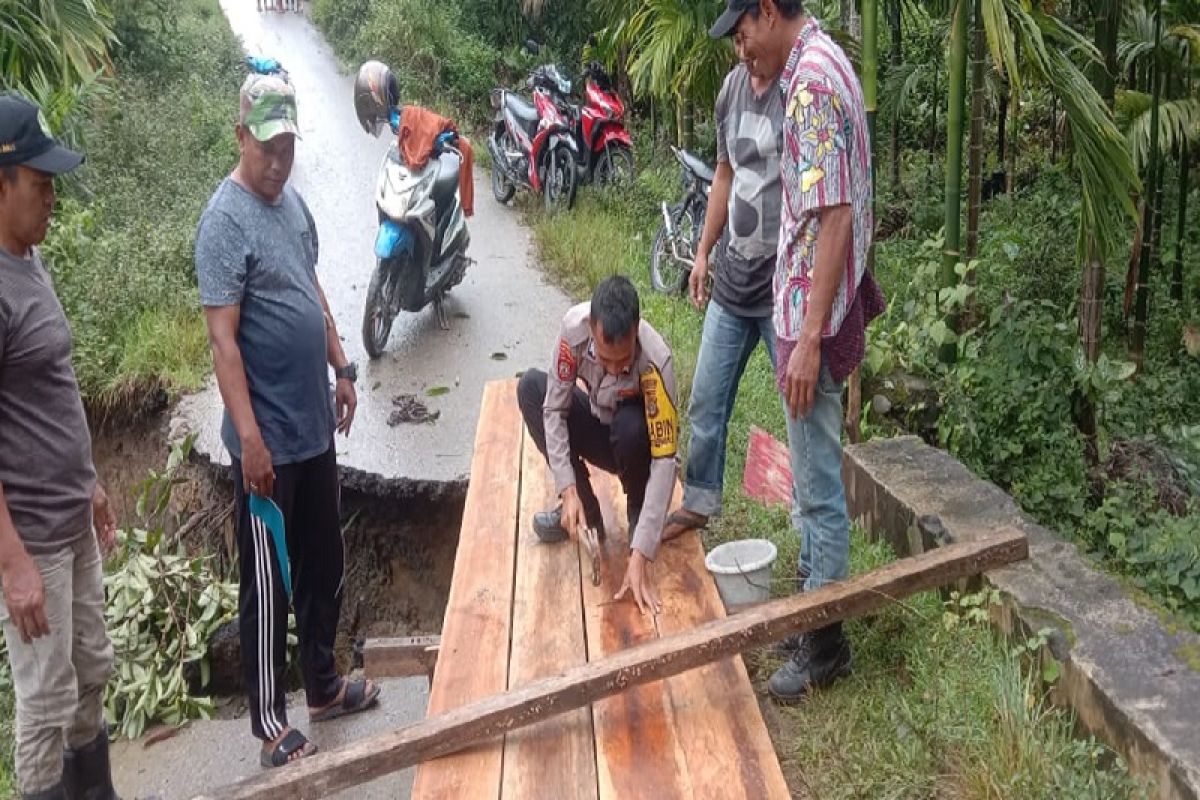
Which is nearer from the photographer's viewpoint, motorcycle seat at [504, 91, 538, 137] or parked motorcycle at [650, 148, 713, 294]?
parked motorcycle at [650, 148, 713, 294]

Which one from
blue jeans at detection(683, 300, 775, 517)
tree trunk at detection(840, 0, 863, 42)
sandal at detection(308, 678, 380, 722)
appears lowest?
sandal at detection(308, 678, 380, 722)

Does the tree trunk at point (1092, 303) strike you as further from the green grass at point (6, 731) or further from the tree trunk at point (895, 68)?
the green grass at point (6, 731)

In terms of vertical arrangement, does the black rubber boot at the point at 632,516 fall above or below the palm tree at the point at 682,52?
below

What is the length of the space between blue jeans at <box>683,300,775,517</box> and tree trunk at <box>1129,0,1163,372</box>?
4221mm

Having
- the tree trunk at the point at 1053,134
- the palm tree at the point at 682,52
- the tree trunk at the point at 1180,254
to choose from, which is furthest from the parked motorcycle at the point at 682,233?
the tree trunk at the point at 1053,134

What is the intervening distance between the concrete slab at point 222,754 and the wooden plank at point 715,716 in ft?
3.98

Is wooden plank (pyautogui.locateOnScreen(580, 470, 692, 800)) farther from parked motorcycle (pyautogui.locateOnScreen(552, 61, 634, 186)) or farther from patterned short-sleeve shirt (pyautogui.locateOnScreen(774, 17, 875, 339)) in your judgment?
parked motorcycle (pyautogui.locateOnScreen(552, 61, 634, 186))

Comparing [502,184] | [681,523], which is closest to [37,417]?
[681,523]

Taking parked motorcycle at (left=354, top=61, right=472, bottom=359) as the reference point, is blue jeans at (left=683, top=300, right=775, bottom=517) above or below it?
below

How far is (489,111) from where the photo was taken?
13.7m

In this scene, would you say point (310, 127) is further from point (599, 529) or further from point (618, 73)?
point (599, 529)

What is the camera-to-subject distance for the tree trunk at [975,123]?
5156 millimetres

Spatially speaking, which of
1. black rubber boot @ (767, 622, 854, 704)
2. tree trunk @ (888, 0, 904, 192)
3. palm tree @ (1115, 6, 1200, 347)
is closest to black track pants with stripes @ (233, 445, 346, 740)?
black rubber boot @ (767, 622, 854, 704)

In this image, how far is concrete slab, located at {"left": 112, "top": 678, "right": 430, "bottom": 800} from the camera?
3.99 m
